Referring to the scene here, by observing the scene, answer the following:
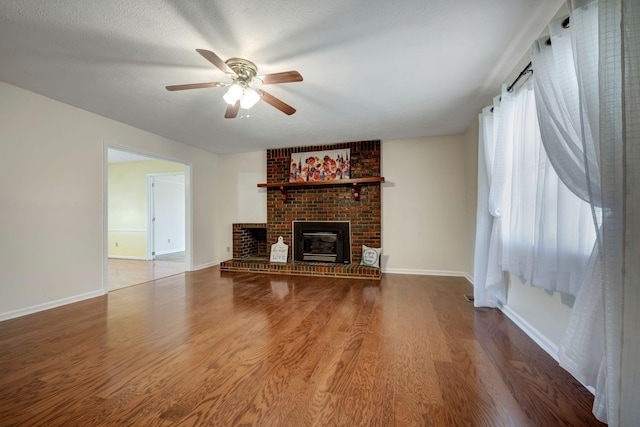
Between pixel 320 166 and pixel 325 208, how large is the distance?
0.78 m

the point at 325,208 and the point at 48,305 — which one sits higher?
the point at 325,208

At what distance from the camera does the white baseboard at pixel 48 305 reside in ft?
8.35

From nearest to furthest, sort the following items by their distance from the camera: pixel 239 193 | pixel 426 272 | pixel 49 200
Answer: pixel 49 200, pixel 426 272, pixel 239 193

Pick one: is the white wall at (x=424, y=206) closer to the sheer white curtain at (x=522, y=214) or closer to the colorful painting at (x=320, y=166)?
the colorful painting at (x=320, y=166)

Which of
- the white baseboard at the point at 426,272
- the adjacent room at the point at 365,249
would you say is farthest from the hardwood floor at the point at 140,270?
the white baseboard at the point at 426,272

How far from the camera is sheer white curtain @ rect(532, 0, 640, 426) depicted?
97cm

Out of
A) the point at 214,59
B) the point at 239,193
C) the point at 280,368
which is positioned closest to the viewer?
the point at 280,368

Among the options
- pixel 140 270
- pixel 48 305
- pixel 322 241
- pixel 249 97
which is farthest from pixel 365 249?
pixel 140 270

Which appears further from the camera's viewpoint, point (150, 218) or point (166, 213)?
point (166, 213)

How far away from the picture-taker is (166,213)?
6922 millimetres

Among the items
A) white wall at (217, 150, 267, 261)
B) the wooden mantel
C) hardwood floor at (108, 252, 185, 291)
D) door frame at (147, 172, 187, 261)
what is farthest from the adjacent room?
door frame at (147, 172, 187, 261)

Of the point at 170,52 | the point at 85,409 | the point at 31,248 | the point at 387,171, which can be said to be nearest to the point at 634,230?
the point at 85,409

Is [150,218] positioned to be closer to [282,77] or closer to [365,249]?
[365,249]

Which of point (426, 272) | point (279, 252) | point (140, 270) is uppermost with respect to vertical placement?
point (279, 252)
